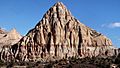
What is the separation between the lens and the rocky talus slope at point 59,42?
544 feet

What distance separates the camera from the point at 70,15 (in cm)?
17850

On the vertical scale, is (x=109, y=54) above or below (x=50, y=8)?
below

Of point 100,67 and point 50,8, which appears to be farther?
point 50,8

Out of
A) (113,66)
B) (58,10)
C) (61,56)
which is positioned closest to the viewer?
(113,66)

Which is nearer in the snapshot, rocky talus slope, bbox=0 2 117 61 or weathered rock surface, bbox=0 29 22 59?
rocky talus slope, bbox=0 2 117 61

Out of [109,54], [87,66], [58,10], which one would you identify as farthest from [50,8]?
[87,66]

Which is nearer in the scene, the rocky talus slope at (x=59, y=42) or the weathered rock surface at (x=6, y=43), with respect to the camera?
the rocky talus slope at (x=59, y=42)

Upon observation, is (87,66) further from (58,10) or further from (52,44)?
(58,10)

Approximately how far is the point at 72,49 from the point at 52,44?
807 centimetres

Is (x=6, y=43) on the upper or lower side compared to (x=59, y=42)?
upper

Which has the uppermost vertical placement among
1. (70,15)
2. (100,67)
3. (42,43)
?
(70,15)

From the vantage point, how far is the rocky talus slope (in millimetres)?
165750

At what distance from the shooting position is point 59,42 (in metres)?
167

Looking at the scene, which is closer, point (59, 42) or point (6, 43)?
point (59, 42)
